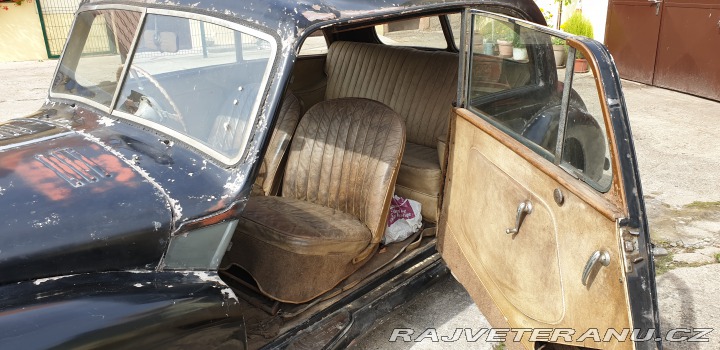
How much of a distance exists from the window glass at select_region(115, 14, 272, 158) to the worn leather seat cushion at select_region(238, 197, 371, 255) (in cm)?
55

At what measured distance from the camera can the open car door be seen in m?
1.65

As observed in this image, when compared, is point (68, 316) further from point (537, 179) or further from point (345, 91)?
point (345, 91)

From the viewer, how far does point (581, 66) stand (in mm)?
1858

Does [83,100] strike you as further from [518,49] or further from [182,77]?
[518,49]

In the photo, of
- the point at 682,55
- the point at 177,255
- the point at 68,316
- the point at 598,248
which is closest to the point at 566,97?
the point at 598,248

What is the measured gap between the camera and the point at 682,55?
324 inches

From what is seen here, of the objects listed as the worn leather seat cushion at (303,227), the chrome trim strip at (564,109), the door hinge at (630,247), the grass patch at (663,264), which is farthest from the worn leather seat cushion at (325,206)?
the grass patch at (663,264)

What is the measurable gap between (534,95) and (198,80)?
54.7 inches

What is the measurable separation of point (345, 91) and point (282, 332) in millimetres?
2643

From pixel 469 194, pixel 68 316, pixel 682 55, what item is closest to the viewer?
pixel 68 316

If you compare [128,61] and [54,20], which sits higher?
[128,61]

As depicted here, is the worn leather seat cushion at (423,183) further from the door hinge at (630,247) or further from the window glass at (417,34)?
the door hinge at (630,247)

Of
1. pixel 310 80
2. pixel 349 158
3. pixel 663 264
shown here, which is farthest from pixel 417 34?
pixel 663 264

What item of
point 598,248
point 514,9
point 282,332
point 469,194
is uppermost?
point 514,9
